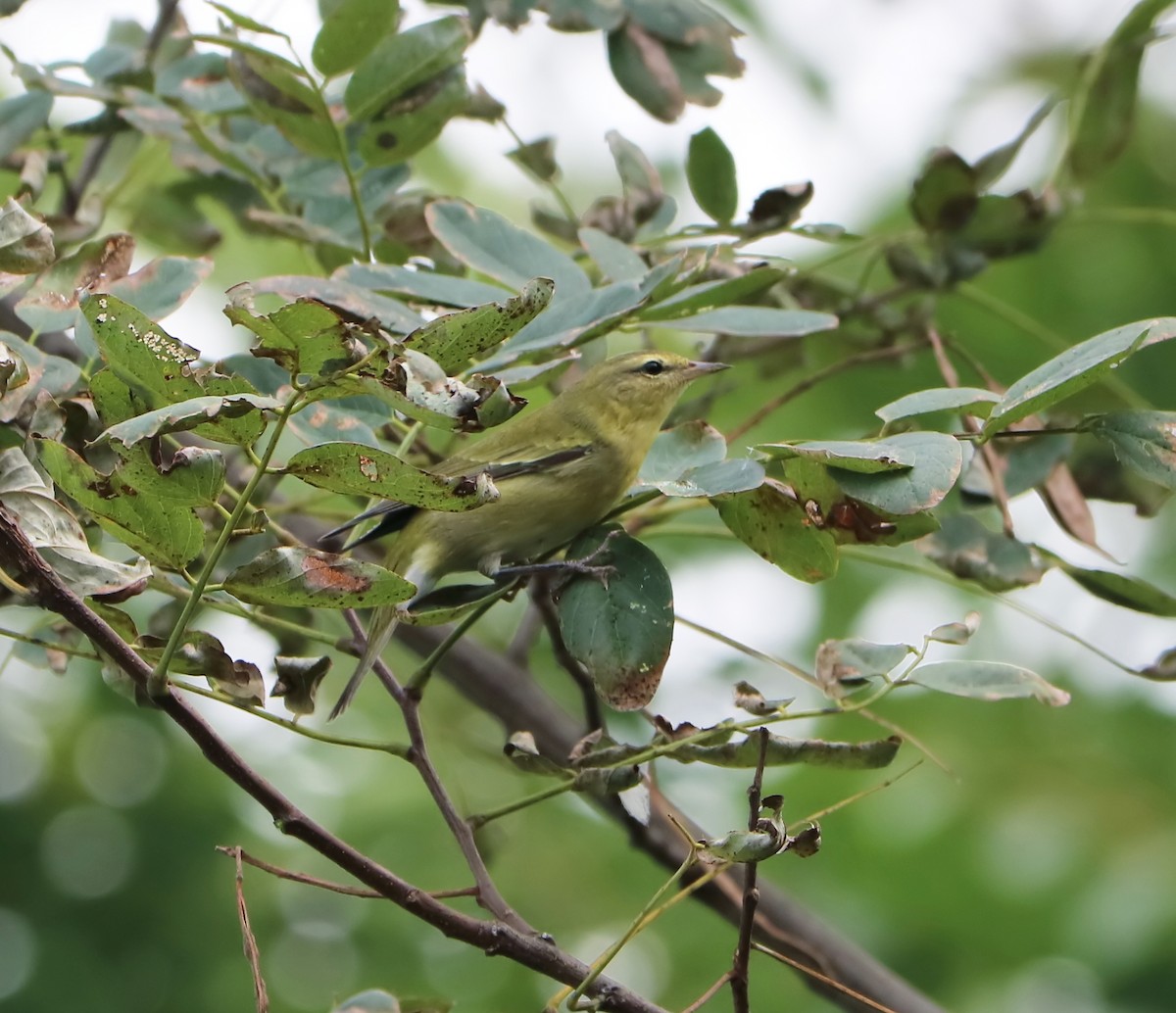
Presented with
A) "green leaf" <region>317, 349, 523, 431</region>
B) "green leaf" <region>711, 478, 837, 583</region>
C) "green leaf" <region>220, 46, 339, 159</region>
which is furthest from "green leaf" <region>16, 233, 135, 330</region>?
"green leaf" <region>711, 478, 837, 583</region>

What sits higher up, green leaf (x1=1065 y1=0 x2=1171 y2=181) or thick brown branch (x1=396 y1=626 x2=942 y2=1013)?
green leaf (x1=1065 y1=0 x2=1171 y2=181)

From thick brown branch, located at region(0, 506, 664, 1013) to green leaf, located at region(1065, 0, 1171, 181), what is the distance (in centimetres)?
176

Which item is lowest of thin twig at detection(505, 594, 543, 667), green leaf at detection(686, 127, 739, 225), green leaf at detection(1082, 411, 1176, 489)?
thin twig at detection(505, 594, 543, 667)

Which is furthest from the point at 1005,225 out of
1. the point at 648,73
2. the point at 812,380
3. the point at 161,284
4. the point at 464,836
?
the point at 464,836

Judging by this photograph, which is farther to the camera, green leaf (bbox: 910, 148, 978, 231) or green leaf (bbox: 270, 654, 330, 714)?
green leaf (bbox: 910, 148, 978, 231)

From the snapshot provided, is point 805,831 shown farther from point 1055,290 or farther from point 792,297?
point 1055,290

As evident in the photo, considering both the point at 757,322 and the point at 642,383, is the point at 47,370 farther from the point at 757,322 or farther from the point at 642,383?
the point at 642,383

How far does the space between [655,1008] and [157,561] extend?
24.6 inches

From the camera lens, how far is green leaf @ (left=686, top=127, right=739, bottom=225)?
7.02 feet

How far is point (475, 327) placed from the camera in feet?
3.69

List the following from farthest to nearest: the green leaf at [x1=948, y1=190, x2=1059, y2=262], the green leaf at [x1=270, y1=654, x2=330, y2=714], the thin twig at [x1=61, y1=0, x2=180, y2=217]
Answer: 1. the thin twig at [x1=61, y1=0, x2=180, y2=217]
2. the green leaf at [x1=948, y1=190, x2=1059, y2=262]
3. the green leaf at [x1=270, y1=654, x2=330, y2=714]

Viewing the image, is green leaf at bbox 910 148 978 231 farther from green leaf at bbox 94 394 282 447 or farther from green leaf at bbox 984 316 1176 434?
green leaf at bbox 94 394 282 447

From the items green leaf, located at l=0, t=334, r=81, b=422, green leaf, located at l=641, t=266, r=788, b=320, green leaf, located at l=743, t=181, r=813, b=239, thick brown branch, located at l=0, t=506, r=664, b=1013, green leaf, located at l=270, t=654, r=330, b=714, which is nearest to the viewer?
thick brown branch, located at l=0, t=506, r=664, b=1013

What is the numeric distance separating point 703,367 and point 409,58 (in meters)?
0.86
